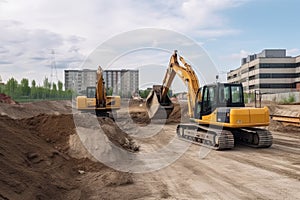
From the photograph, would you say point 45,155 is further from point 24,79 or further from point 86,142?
point 24,79

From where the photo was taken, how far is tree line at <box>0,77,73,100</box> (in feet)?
118

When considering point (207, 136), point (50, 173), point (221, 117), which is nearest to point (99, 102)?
point (207, 136)

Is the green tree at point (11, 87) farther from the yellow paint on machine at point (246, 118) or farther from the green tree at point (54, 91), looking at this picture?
the yellow paint on machine at point (246, 118)

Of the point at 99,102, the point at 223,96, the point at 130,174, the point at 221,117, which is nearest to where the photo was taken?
the point at 130,174

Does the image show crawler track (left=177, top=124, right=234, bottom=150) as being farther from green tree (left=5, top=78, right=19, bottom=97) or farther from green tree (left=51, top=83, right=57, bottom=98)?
green tree (left=51, top=83, right=57, bottom=98)

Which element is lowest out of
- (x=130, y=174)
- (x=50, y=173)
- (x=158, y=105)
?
(x=130, y=174)

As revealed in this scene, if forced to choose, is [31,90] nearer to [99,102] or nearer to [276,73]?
[99,102]

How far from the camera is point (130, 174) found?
777 centimetres

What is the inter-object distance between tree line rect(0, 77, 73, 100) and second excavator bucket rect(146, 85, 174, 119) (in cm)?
2274

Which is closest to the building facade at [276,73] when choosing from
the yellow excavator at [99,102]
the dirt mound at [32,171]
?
the yellow excavator at [99,102]

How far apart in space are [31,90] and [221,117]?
116ft

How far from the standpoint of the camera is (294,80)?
75125mm

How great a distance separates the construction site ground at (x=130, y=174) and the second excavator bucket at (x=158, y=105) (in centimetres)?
840

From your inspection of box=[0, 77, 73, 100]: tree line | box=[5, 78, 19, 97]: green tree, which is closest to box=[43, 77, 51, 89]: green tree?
box=[0, 77, 73, 100]: tree line
